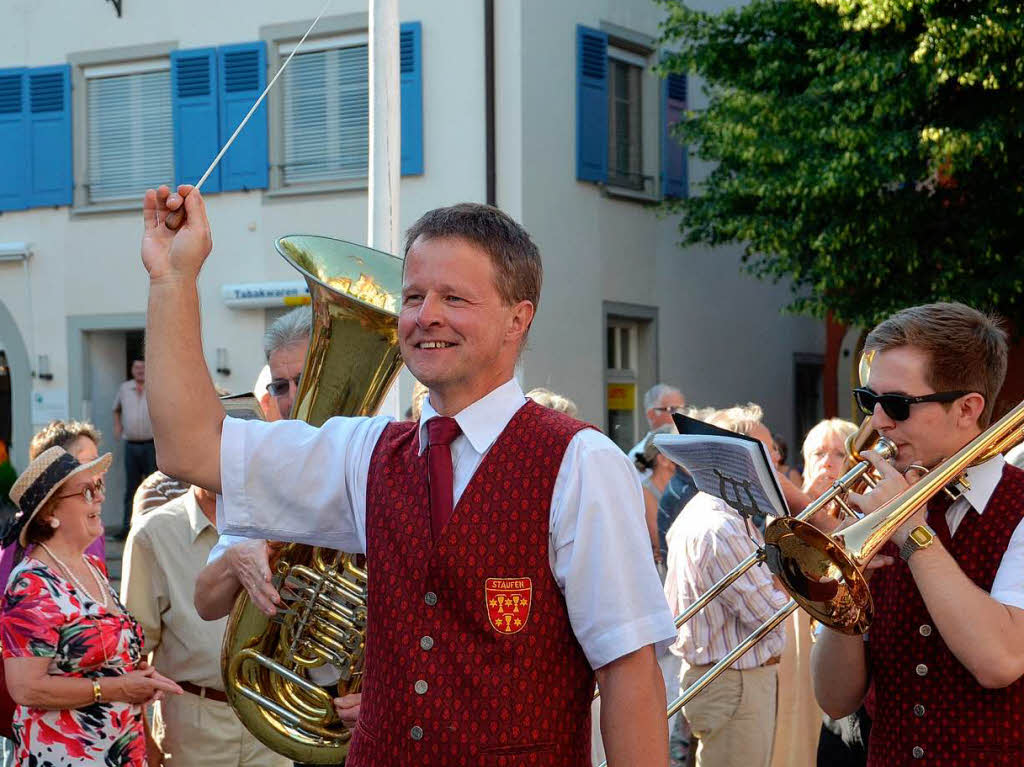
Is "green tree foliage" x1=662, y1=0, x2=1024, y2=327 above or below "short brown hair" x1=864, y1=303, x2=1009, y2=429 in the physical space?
above

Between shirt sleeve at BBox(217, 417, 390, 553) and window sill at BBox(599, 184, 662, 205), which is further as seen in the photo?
window sill at BBox(599, 184, 662, 205)

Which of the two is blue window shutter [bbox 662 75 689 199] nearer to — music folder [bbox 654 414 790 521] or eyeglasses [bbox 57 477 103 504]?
eyeglasses [bbox 57 477 103 504]

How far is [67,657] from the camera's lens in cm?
395

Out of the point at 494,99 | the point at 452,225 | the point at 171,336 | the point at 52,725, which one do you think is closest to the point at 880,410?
the point at 452,225

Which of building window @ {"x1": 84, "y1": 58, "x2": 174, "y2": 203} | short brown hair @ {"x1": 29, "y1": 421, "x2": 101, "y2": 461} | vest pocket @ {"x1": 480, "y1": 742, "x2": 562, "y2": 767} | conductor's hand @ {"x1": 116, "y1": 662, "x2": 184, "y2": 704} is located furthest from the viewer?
building window @ {"x1": 84, "y1": 58, "x2": 174, "y2": 203}

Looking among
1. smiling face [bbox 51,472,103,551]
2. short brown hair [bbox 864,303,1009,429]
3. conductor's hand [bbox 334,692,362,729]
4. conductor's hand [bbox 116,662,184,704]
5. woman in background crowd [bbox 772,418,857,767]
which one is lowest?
woman in background crowd [bbox 772,418,857,767]

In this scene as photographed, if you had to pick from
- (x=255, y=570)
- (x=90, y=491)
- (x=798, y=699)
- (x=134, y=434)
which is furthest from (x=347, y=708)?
(x=134, y=434)

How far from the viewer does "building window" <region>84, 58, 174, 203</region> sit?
15.0 meters

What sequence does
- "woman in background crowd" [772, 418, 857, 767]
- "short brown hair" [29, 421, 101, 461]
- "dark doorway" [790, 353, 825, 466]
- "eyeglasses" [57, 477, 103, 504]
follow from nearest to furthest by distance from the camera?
"eyeglasses" [57, 477, 103, 504], "short brown hair" [29, 421, 101, 461], "woman in background crowd" [772, 418, 857, 767], "dark doorway" [790, 353, 825, 466]

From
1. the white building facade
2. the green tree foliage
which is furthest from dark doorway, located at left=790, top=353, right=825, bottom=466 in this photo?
the green tree foliage

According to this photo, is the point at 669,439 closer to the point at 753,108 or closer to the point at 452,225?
the point at 452,225

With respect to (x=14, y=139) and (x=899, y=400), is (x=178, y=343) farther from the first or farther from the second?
(x=14, y=139)

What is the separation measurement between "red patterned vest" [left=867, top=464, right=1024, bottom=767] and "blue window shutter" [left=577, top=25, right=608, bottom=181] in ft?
38.0

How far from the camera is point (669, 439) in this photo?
274cm
